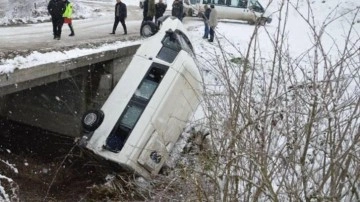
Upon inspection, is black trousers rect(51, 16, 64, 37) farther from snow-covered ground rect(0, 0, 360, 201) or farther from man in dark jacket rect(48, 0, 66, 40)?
snow-covered ground rect(0, 0, 360, 201)

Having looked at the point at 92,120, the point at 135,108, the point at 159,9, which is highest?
the point at 159,9

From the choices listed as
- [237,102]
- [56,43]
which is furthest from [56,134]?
[237,102]

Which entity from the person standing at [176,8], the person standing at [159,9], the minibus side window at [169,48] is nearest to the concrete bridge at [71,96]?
the minibus side window at [169,48]

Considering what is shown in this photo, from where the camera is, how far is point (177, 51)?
1042cm

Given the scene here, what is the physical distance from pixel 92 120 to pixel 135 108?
0.97 meters

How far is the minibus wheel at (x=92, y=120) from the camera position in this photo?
952 centimetres

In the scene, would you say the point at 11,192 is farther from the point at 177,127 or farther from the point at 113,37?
the point at 113,37

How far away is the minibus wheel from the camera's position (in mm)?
9523

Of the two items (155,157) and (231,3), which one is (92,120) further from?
(231,3)

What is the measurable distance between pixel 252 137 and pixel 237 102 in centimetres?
33

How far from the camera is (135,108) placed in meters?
9.92

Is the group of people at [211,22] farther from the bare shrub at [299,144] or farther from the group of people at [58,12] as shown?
the bare shrub at [299,144]

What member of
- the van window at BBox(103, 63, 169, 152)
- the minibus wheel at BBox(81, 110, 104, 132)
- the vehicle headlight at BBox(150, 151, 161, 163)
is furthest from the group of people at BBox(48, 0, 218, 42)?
the minibus wheel at BBox(81, 110, 104, 132)

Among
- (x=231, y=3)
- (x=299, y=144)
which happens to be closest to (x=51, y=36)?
(x=299, y=144)
